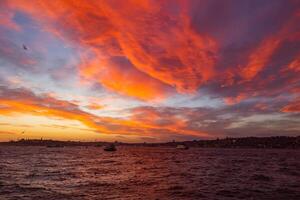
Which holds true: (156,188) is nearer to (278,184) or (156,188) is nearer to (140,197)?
(140,197)

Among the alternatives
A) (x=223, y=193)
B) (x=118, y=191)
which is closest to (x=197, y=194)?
(x=223, y=193)

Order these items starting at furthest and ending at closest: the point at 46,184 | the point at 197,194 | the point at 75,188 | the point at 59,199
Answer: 1. the point at 46,184
2. the point at 75,188
3. the point at 197,194
4. the point at 59,199

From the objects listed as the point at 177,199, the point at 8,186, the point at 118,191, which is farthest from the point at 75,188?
the point at 177,199

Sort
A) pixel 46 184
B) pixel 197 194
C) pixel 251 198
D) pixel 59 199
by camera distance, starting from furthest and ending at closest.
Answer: pixel 46 184 < pixel 197 194 < pixel 251 198 < pixel 59 199

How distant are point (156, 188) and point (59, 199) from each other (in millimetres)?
10879

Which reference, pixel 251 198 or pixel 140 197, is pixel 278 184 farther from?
pixel 140 197

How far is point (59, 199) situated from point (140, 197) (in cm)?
705

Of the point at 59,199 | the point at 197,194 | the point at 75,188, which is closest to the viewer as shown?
the point at 59,199

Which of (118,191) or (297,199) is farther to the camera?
(118,191)

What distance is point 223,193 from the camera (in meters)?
29.2

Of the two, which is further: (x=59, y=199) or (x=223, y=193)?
(x=223, y=193)

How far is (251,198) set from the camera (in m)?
26.7

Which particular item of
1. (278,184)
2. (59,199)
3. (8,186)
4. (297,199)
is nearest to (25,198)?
(59,199)

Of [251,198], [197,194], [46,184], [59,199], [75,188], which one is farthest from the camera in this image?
[46,184]
